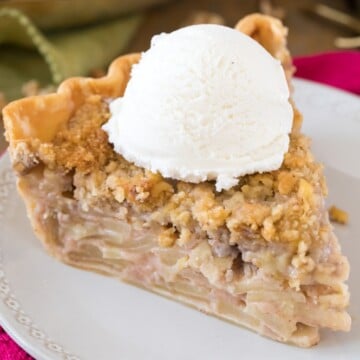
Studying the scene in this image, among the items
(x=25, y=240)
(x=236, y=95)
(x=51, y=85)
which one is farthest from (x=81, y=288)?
(x=51, y=85)

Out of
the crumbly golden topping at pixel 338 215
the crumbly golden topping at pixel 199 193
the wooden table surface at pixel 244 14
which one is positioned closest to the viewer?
the crumbly golden topping at pixel 199 193

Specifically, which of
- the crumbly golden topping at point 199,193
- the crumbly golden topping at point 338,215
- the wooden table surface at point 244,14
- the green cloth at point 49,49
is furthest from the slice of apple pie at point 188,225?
the wooden table surface at point 244,14

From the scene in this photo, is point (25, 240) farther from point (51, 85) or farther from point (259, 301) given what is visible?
point (51, 85)

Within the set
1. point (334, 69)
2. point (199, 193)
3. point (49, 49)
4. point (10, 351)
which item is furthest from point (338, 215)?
point (49, 49)

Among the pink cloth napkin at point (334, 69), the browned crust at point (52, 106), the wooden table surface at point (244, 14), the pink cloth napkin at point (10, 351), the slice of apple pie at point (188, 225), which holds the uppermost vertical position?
the browned crust at point (52, 106)

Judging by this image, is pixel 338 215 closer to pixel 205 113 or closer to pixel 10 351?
pixel 205 113

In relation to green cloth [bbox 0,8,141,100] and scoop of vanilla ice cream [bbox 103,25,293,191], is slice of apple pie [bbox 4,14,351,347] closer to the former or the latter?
scoop of vanilla ice cream [bbox 103,25,293,191]

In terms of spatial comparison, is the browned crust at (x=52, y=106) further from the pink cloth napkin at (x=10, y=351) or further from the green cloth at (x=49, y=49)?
the green cloth at (x=49, y=49)

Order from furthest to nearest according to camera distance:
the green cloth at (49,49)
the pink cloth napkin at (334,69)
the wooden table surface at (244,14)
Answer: the wooden table surface at (244,14) < the green cloth at (49,49) < the pink cloth napkin at (334,69)
